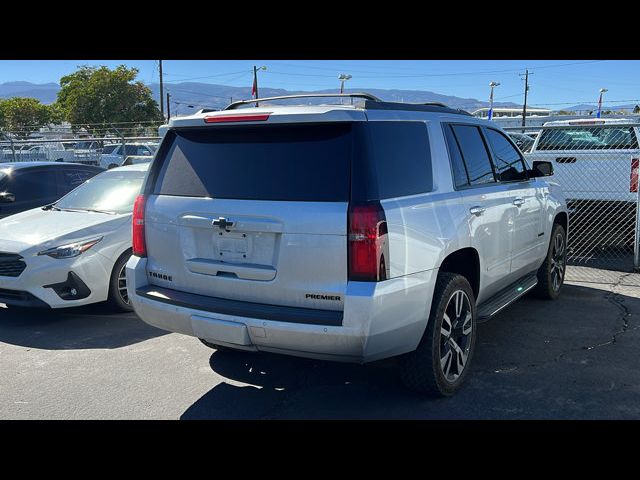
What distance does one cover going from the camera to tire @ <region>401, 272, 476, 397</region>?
3807 millimetres

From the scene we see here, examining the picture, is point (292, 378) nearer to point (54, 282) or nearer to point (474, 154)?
point (474, 154)

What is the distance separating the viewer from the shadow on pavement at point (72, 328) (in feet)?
17.8

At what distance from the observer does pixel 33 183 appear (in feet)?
28.0

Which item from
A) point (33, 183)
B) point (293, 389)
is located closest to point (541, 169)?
point (293, 389)

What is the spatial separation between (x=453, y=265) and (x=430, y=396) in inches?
39.1

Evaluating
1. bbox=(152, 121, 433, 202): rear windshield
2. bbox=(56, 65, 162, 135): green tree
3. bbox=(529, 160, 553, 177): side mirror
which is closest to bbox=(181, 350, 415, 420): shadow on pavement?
bbox=(152, 121, 433, 202): rear windshield

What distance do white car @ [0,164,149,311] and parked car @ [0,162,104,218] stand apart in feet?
5.37

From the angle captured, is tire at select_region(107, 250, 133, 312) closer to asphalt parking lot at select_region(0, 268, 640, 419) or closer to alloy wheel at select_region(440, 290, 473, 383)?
asphalt parking lot at select_region(0, 268, 640, 419)

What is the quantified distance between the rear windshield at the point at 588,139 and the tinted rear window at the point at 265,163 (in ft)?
22.9

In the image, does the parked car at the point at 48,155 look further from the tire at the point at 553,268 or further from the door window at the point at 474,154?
the door window at the point at 474,154

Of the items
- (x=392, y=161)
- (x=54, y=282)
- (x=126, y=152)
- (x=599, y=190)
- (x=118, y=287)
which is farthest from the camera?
(x=126, y=152)

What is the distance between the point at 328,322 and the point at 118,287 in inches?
144
